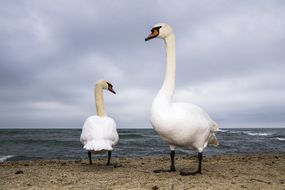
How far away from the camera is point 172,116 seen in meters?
5.70

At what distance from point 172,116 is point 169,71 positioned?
43.8 inches

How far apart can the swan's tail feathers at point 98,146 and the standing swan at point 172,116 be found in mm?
1426

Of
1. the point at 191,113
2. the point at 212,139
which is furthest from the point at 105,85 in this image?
the point at 191,113

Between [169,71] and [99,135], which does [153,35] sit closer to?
[169,71]

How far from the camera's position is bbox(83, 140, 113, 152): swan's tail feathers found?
6852 millimetres

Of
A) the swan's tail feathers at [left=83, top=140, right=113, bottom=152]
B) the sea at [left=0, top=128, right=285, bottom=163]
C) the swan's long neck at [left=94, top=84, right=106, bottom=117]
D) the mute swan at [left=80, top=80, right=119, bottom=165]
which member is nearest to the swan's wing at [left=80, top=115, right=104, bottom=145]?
the mute swan at [left=80, top=80, right=119, bottom=165]

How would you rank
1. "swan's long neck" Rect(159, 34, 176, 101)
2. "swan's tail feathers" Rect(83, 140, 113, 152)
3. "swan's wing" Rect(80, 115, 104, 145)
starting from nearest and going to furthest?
"swan's long neck" Rect(159, 34, 176, 101) < "swan's tail feathers" Rect(83, 140, 113, 152) < "swan's wing" Rect(80, 115, 104, 145)

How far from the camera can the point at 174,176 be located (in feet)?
20.1

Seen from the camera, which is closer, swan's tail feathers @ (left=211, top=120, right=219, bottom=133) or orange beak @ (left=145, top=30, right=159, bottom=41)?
orange beak @ (left=145, top=30, right=159, bottom=41)

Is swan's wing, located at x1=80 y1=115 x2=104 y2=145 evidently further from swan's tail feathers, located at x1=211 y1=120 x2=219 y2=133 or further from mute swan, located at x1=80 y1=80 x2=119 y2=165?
swan's tail feathers, located at x1=211 y1=120 x2=219 y2=133

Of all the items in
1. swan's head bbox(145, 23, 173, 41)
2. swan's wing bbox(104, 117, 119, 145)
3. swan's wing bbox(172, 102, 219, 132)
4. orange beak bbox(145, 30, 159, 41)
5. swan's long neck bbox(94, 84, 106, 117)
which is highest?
swan's head bbox(145, 23, 173, 41)

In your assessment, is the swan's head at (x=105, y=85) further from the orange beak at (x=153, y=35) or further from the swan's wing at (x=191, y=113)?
the swan's wing at (x=191, y=113)

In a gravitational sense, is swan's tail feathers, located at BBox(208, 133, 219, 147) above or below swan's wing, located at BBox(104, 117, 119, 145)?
below

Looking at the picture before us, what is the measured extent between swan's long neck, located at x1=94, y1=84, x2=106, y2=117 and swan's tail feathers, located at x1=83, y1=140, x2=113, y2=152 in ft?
6.23
